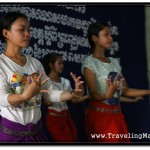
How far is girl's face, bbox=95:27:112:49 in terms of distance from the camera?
148cm

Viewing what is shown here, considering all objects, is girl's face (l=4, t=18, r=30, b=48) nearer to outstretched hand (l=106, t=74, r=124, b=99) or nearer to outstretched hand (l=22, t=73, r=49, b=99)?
outstretched hand (l=22, t=73, r=49, b=99)

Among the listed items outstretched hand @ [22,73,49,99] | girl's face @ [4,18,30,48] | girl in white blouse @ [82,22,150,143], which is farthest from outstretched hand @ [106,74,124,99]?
girl's face @ [4,18,30,48]

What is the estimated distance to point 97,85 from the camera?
4.77 feet

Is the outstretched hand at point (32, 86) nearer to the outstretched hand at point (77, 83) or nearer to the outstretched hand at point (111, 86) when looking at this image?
the outstretched hand at point (77, 83)

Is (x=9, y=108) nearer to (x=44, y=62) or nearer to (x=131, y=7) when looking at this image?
(x=44, y=62)

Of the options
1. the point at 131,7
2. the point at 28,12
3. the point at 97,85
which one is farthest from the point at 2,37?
the point at 131,7

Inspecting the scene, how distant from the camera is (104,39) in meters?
1.48

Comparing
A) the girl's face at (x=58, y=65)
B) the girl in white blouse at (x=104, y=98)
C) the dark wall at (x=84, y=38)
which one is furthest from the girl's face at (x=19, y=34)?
the girl in white blouse at (x=104, y=98)

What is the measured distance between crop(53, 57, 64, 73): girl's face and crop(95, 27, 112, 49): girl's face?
0.17 metres

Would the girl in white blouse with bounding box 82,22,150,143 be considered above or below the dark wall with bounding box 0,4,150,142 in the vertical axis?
below

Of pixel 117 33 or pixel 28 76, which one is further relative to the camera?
pixel 117 33

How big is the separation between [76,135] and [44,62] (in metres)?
0.33

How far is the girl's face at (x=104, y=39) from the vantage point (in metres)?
1.48

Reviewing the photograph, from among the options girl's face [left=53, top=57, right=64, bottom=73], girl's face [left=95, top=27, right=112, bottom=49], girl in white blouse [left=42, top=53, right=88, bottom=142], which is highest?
girl's face [left=95, top=27, right=112, bottom=49]
